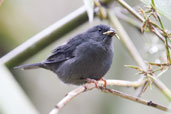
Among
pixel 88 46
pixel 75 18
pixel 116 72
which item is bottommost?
pixel 116 72

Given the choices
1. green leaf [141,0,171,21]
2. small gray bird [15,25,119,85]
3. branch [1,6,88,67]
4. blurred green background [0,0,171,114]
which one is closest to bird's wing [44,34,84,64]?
small gray bird [15,25,119,85]

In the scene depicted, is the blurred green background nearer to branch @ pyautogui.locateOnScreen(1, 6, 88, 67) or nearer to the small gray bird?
the small gray bird

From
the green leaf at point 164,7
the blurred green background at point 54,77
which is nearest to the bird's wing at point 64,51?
the blurred green background at point 54,77

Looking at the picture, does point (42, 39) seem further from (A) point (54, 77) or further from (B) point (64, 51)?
(A) point (54, 77)

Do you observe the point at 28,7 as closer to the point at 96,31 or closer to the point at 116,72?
the point at 96,31

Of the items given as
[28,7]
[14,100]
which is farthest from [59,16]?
[14,100]

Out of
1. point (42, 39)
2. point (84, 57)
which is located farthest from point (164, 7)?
point (84, 57)

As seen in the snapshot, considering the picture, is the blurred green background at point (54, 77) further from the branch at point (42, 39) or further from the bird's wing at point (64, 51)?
the branch at point (42, 39)
